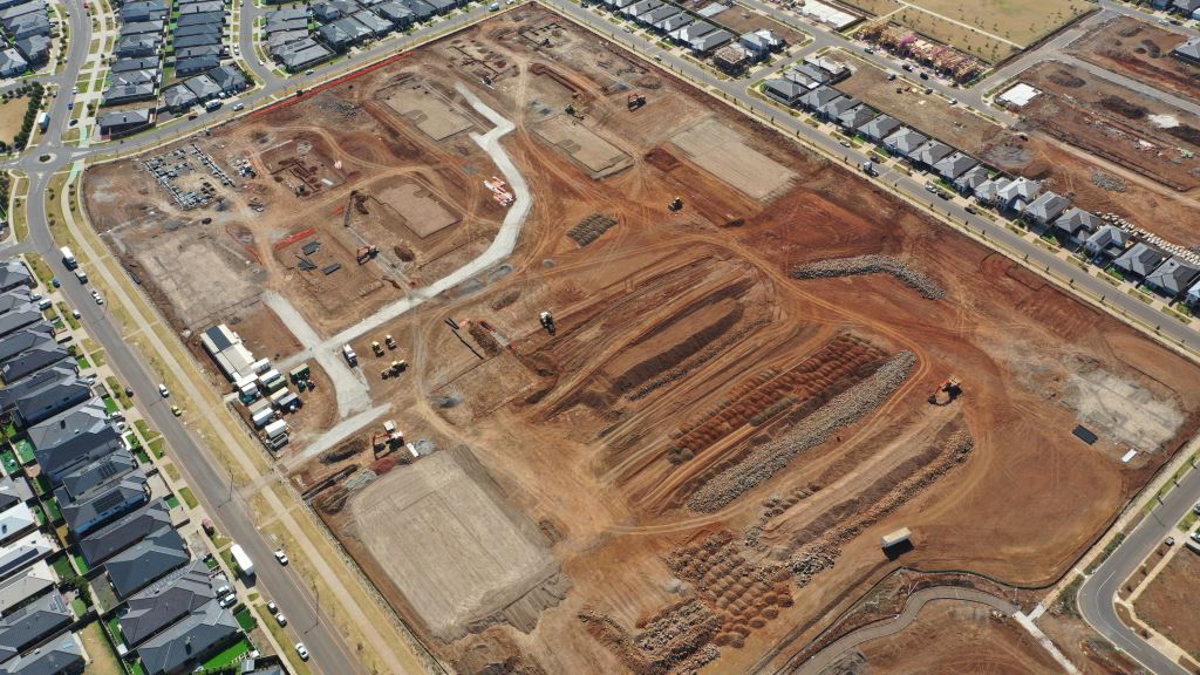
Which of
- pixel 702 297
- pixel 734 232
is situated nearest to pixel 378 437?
pixel 702 297

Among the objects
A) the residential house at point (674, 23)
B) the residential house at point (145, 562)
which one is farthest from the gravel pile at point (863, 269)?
the residential house at point (145, 562)

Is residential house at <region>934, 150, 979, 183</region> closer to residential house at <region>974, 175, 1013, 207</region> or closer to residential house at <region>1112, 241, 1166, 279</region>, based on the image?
residential house at <region>974, 175, 1013, 207</region>

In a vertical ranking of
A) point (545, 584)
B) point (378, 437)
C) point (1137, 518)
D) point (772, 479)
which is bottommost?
point (1137, 518)

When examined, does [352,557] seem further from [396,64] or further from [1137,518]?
[396,64]

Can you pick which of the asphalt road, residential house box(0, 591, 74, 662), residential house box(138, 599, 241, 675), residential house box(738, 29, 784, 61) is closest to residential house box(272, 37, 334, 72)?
residential house box(738, 29, 784, 61)

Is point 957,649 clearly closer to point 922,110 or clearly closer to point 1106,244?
point 1106,244

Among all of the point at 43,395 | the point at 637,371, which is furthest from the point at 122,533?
the point at 637,371

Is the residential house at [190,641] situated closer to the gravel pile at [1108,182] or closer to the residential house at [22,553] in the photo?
the residential house at [22,553]
